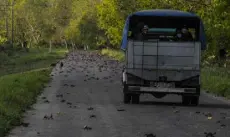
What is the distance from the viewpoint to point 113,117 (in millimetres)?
15109

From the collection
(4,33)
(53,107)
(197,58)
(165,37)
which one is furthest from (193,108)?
(4,33)

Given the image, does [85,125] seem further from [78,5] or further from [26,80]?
[78,5]

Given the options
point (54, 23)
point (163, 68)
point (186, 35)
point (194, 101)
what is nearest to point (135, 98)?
point (163, 68)

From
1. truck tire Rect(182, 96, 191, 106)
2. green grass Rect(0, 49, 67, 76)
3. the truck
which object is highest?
the truck

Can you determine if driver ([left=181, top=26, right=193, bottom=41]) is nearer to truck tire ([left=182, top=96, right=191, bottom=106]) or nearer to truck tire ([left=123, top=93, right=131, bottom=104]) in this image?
truck tire ([left=182, top=96, right=191, bottom=106])

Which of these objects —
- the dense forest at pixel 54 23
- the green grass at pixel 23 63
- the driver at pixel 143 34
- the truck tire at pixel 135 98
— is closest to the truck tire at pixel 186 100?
the truck tire at pixel 135 98

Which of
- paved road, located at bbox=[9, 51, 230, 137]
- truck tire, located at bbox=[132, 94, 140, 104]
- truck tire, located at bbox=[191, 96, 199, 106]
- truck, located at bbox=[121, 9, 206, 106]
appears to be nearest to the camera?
paved road, located at bbox=[9, 51, 230, 137]

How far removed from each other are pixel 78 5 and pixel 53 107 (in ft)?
347

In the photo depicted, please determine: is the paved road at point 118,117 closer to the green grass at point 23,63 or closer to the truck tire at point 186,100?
the truck tire at point 186,100

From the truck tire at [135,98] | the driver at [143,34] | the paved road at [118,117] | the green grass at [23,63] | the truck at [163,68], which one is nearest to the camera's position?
the paved road at [118,117]

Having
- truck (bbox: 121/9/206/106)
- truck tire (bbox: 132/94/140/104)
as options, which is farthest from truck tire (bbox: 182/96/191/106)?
truck tire (bbox: 132/94/140/104)

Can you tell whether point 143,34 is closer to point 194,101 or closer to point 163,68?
point 163,68

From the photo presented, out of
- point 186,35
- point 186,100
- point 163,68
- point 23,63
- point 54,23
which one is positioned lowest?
point 23,63

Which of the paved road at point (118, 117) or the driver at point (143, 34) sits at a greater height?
the driver at point (143, 34)
